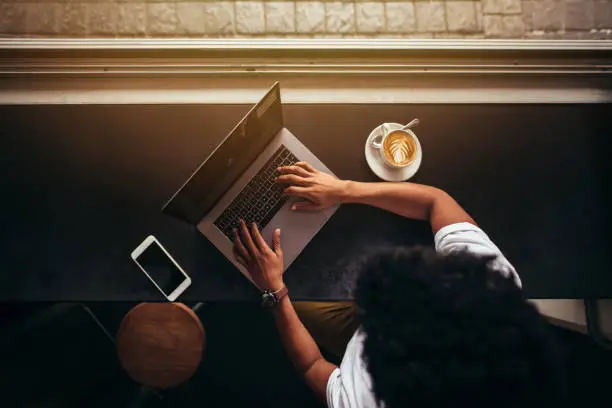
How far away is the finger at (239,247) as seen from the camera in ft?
3.86

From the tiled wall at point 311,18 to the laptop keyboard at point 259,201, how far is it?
0.74 metres

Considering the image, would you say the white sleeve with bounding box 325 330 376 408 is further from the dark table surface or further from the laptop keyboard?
the laptop keyboard

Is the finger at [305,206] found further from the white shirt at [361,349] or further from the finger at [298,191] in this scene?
the white shirt at [361,349]

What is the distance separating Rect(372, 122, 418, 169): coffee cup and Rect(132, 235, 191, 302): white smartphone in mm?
607

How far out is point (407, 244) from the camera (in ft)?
4.00

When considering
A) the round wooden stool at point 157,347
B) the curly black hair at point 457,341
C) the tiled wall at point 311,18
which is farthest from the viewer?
the tiled wall at point 311,18

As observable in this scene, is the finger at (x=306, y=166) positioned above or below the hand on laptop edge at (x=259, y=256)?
above

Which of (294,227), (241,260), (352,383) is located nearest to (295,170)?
(294,227)

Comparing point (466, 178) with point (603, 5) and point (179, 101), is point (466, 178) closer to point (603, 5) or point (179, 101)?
point (179, 101)

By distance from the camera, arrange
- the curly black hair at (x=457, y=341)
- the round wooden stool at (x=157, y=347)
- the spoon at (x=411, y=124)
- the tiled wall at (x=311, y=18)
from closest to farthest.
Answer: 1. the curly black hair at (x=457, y=341)
2. the spoon at (x=411, y=124)
3. the round wooden stool at (x=157, y=347)
4. the tiled wall at (x=311, y=18)

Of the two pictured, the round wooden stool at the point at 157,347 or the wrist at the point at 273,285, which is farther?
the round wooden stool at the point at 157,347

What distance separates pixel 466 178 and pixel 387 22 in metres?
0.79

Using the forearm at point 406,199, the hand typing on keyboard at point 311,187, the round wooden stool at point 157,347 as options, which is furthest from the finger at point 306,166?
the round wooden stool at point 157,347

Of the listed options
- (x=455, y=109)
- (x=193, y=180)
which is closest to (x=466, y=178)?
(x=455, y=109)
